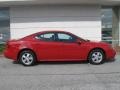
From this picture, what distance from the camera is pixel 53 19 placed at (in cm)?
1956

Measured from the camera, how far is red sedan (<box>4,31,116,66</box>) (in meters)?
13.5

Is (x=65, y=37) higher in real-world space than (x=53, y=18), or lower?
lower

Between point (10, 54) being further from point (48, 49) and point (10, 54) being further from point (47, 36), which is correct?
point (47, 36)

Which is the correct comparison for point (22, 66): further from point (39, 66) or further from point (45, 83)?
point (45, 83)

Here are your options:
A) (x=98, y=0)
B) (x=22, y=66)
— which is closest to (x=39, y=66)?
(x=22, y=66)

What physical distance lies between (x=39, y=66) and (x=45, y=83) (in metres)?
3.44

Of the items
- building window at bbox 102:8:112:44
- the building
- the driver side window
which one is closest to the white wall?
the building

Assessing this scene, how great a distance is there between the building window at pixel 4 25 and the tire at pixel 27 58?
268 inches

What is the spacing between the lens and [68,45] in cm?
1349

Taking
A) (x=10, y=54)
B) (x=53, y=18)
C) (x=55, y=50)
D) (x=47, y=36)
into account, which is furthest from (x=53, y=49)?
(x=53, y=18)

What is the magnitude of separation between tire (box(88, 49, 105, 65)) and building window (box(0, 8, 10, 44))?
313 inches

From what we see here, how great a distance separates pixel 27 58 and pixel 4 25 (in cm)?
713

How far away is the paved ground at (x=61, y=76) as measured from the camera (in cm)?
955

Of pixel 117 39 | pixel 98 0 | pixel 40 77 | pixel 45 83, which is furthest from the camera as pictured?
pixel 117 39
